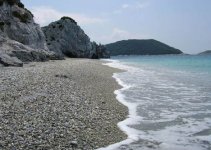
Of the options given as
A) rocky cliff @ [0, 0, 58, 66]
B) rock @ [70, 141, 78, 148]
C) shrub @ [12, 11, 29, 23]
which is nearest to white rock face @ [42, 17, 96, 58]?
rocky cliff @ [0, 0, 58, 66]

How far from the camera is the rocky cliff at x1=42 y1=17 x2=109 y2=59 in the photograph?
318 ft

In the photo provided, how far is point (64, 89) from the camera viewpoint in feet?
64.9

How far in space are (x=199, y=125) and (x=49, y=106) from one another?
6.23 metres

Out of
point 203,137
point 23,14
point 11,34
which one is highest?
point 23,14

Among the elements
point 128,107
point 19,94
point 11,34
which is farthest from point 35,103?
point 11,34

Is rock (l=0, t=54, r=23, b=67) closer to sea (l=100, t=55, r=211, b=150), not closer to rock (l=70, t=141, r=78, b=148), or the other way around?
sea (l=100, t=55, r=211, b=150)

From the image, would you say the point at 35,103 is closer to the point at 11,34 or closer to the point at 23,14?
the point at 11,34

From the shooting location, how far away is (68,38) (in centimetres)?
9994

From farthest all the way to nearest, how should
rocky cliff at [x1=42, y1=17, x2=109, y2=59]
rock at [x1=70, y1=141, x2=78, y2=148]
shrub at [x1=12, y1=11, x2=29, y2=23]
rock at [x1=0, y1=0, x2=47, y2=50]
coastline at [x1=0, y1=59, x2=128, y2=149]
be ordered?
rocky cliff at [x1=42, y1=17, x2=109, y2=59] < shrub at [x1=12, y1=11, x2=29, y2=23] < rock at [x1=0, y1=0, x2=47, y2=50] < coastline at [x1=0, y1=59, x2=128, y2=149] < rock at [x1=70, y1=141, x2=78, y2=148]

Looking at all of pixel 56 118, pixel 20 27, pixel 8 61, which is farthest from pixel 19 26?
pixel 56 118

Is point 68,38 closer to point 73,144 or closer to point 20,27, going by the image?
point 20,27

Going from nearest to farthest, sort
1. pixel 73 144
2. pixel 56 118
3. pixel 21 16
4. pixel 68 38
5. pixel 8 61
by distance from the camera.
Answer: pixel 73 144, pixel 56 118, pixel 8 61, pixel 21 16, pixel 68 38

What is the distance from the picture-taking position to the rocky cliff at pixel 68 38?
96875 mm

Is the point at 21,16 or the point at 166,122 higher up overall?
the point at 21,16
